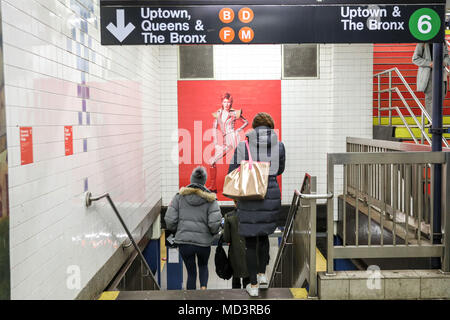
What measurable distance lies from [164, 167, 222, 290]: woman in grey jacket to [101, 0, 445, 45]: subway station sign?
1494 mm

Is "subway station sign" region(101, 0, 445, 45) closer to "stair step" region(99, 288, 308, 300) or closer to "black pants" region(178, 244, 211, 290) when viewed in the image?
"black pants" region(178, 244, 211, 290)

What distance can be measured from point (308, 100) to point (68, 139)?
5971 mm

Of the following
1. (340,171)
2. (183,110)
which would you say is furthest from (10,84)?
(340,171)

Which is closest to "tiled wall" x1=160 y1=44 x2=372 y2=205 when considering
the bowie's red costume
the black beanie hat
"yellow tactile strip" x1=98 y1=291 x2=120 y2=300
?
the bowie's red costume

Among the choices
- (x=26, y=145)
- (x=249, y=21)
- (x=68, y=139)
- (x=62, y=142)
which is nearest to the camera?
(x=26, y=145)

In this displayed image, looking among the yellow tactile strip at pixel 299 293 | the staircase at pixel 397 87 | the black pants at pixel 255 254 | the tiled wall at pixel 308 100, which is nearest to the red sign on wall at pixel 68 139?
the black pants at pixel 255 254

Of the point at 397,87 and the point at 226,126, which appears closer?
the point at 397,87

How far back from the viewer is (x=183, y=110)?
9.03 metres

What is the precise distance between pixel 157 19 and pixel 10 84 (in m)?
1.56

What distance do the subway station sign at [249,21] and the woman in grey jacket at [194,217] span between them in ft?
4.90

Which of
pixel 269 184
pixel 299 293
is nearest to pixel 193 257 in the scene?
pixel 299 293

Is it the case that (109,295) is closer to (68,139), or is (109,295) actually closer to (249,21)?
(68,139)

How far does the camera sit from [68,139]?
3.90 m

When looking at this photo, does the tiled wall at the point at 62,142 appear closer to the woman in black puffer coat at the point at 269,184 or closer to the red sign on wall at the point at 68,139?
the red sign on wall at the point at 68,139
